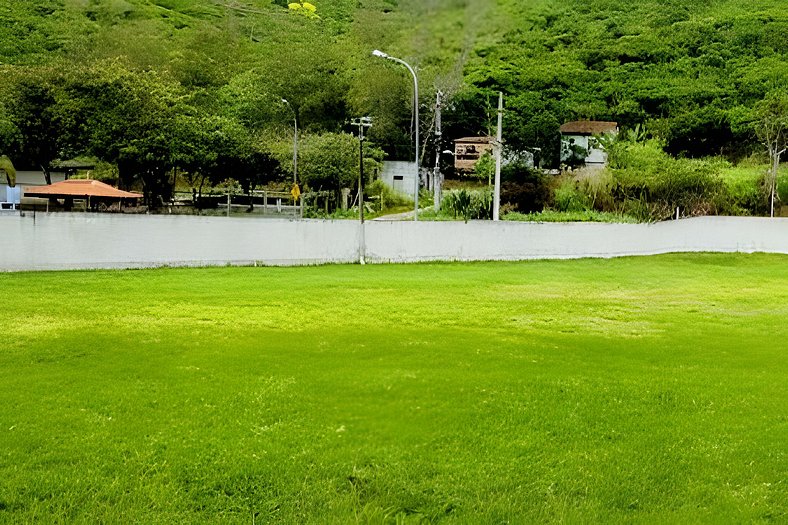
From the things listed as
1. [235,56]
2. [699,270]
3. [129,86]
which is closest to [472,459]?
[699,270]

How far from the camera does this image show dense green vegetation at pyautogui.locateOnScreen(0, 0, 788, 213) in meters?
28.9

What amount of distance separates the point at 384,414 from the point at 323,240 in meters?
13.8

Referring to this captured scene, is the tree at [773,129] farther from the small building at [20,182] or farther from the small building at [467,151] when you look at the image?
the small building at [20,182]

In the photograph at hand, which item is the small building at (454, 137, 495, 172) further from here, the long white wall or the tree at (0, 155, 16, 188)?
the tree at (0, 155, 16, 188)

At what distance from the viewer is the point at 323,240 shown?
18.8m

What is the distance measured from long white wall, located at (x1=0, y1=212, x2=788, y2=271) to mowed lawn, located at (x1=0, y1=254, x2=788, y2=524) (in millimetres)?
4586

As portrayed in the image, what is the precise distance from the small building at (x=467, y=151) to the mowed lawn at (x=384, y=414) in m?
25.5

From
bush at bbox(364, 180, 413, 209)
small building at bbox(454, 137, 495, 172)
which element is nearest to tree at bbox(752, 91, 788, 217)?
small building at bbox(454, 137, 495, 172)

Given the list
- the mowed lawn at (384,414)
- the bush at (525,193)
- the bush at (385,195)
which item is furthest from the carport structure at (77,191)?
the bush at (525,193)

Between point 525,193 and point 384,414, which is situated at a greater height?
point 525,193

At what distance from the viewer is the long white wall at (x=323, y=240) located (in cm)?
1559

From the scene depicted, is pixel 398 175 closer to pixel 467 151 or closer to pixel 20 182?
pixel 467 151

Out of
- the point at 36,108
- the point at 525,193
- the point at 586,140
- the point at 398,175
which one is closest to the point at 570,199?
the point at 525,193

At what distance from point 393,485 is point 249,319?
6.47 m
